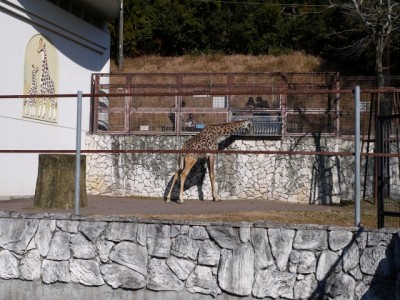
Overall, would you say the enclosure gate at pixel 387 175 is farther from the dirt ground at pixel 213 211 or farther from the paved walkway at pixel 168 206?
the paved walkway at pixel 168 206

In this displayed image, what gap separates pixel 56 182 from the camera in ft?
37.2

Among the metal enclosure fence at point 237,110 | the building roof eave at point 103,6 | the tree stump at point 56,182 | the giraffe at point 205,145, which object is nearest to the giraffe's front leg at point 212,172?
the giraffe at point 205,145

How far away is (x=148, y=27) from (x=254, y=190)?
2505 centimetres

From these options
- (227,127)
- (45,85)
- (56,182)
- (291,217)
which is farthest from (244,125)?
(56,182)

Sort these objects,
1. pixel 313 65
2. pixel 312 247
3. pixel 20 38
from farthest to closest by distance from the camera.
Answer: pixel 313 65 → pixel 20 38 → pixel 312 247

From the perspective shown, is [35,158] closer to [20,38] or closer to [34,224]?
[20,38]

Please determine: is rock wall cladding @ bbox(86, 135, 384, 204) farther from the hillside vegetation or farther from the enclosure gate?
the hillside vegetation

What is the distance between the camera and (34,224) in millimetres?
7082

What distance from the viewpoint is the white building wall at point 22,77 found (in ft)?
47.8

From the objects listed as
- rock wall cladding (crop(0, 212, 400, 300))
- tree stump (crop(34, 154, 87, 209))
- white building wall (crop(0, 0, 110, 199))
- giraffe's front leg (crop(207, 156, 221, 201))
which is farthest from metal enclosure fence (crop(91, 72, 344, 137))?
rock wall cladding (crop(0, 212, 400, 300))

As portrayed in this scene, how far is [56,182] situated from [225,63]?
26775mm

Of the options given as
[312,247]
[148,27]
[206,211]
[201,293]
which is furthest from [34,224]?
[148,27]

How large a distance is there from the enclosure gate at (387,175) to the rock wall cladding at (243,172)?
8.72 metres

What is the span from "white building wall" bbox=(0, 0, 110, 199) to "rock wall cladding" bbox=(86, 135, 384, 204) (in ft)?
4.56
